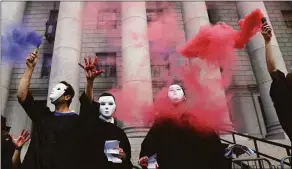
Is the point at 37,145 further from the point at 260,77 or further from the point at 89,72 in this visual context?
the point at 260,77

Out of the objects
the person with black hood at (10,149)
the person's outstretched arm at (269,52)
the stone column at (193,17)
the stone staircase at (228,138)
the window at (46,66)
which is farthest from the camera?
the window at (46,66)

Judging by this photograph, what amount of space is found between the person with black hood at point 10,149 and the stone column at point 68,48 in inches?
251

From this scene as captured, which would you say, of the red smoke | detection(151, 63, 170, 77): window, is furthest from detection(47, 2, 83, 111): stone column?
detection(151, 63, 170, 77): window

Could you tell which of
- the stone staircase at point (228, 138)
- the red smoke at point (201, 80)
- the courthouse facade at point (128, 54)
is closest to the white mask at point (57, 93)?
the red smoke at point (201, 80)

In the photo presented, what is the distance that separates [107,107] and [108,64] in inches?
532

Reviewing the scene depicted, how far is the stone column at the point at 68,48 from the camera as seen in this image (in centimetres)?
1170

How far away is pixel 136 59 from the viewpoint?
1192cm

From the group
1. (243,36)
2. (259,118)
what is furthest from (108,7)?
(243,36)

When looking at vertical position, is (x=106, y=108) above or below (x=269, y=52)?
below

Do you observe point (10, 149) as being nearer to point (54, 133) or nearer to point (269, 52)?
point (54, 133)

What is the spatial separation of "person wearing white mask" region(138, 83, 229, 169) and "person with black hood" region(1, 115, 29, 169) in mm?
1920

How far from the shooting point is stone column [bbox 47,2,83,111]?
11.7 metres

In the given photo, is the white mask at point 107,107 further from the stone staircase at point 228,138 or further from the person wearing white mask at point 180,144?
the stone staircase at point 228,138

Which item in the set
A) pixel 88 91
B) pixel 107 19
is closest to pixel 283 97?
pixel 88 91
